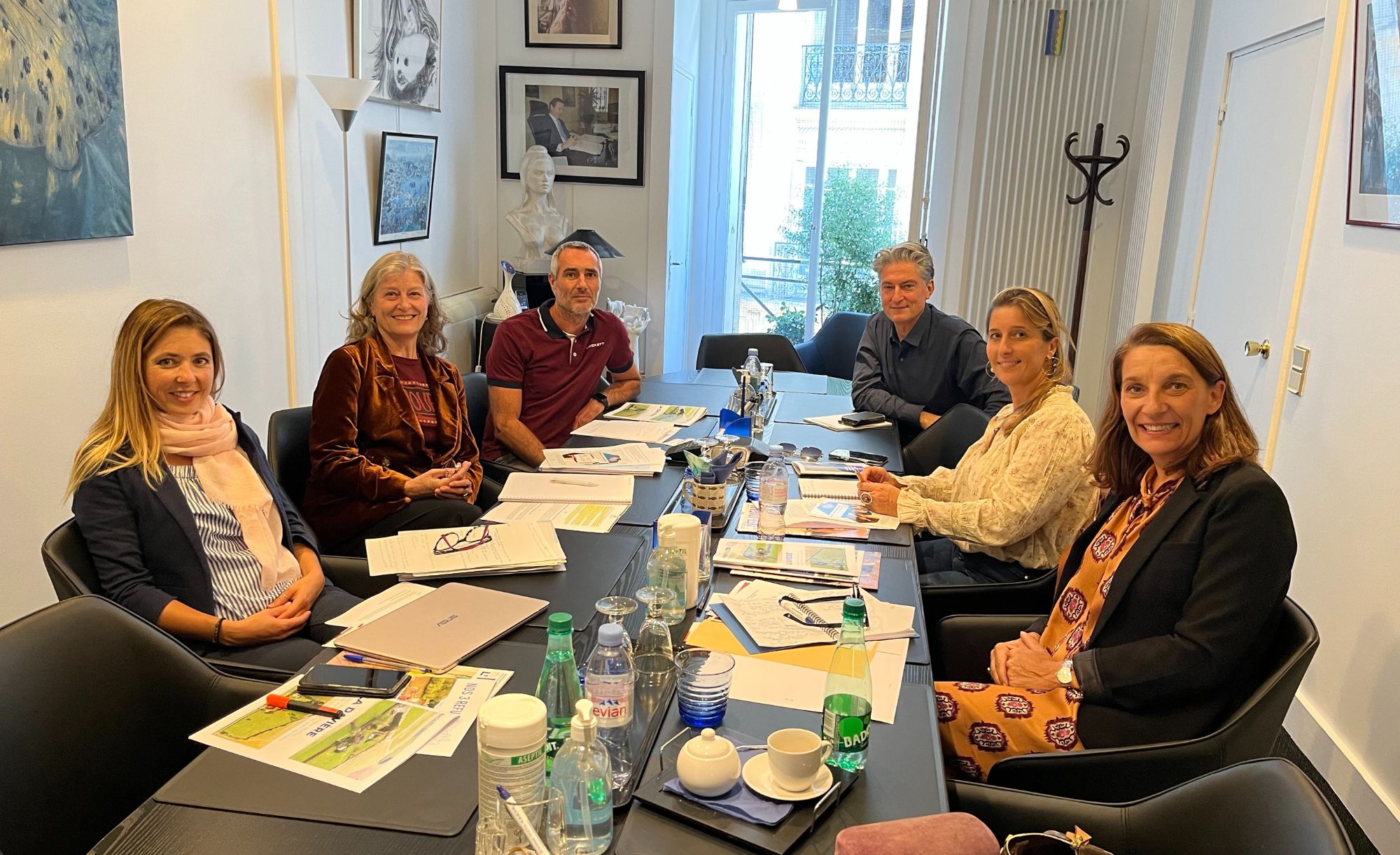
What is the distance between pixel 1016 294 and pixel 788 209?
4.48m

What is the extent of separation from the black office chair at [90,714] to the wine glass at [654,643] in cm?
66

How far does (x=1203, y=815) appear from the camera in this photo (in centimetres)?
134

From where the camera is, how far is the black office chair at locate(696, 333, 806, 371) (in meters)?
5.14

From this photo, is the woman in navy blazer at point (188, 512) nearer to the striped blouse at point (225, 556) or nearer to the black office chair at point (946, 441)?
the striped blouse at point (225, 556)

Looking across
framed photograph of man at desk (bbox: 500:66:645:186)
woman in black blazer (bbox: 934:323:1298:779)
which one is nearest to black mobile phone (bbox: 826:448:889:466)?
woman in black blazer (bbox: 934:323:1298:779)

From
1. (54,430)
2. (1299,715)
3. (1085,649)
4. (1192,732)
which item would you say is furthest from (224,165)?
(1299,715)

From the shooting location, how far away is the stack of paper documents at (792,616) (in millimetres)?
1782

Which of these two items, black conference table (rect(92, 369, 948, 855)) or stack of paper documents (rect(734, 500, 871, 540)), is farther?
stack of paper documents (rect(734, 500, 871, 540))

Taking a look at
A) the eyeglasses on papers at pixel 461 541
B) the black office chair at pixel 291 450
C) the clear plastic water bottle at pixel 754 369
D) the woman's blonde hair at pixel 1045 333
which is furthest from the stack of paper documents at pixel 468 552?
the clear plastic water bottle at pixel 754 369

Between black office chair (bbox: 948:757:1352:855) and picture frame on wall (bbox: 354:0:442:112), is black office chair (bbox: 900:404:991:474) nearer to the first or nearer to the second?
black office chair (bbox: 948:757:1352:855)

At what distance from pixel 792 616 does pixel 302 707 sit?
0.88 m

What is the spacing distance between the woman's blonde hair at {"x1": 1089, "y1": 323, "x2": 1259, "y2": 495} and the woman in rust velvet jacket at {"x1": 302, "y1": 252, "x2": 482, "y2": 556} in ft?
5.78

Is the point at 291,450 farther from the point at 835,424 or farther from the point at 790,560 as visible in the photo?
the point at 835,424

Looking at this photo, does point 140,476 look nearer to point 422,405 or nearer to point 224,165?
point 422,405
